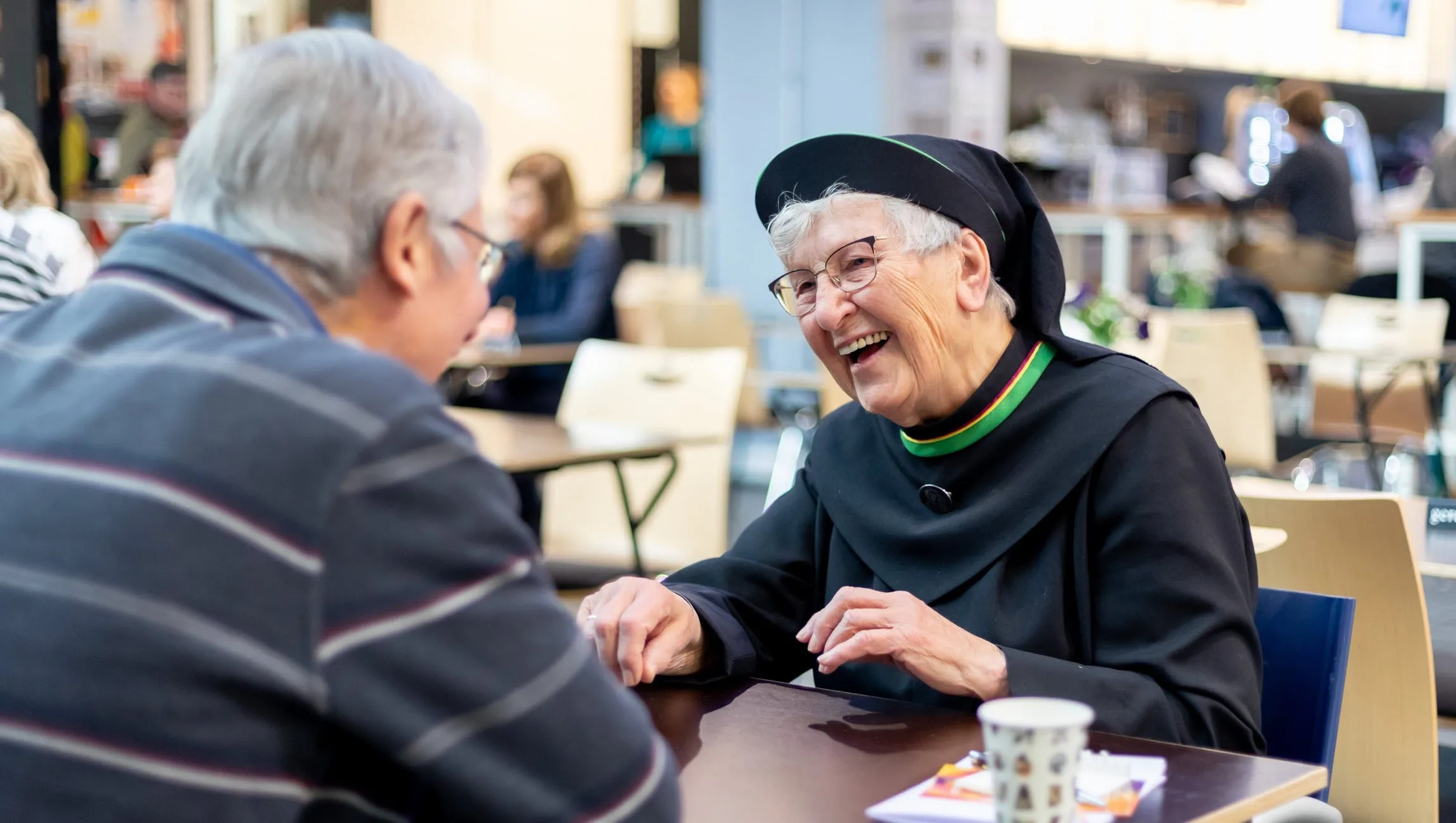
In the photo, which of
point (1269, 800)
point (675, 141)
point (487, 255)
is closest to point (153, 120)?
point (675, 141)

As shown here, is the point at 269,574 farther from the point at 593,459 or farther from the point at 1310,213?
the point at 1310,213

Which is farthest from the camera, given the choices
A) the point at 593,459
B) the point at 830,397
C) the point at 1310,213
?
the point at 1310,213

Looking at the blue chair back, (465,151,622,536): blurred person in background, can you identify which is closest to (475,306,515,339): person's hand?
(465,151,622,536): blurred person in background

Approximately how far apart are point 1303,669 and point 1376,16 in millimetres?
9277

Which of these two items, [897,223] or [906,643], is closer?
[906,643]

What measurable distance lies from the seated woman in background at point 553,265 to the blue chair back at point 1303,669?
157 inches

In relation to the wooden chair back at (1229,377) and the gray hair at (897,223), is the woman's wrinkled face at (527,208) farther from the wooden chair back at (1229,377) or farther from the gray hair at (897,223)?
the gray hair at (897,223)

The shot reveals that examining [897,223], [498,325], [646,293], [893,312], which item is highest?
[897,223]

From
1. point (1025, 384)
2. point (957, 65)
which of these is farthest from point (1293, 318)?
point (1025, 384)

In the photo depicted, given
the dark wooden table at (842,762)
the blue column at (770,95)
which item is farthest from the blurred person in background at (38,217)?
the blue column at (770,95)

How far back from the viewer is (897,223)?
1827mm

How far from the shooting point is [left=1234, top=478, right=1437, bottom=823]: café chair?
195 cm

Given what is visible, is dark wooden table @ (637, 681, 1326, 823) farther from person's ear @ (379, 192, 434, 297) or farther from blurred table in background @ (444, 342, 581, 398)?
blurred table in background @ (444, 342, 581, 398)

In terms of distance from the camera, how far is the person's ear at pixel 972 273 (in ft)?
5.99
